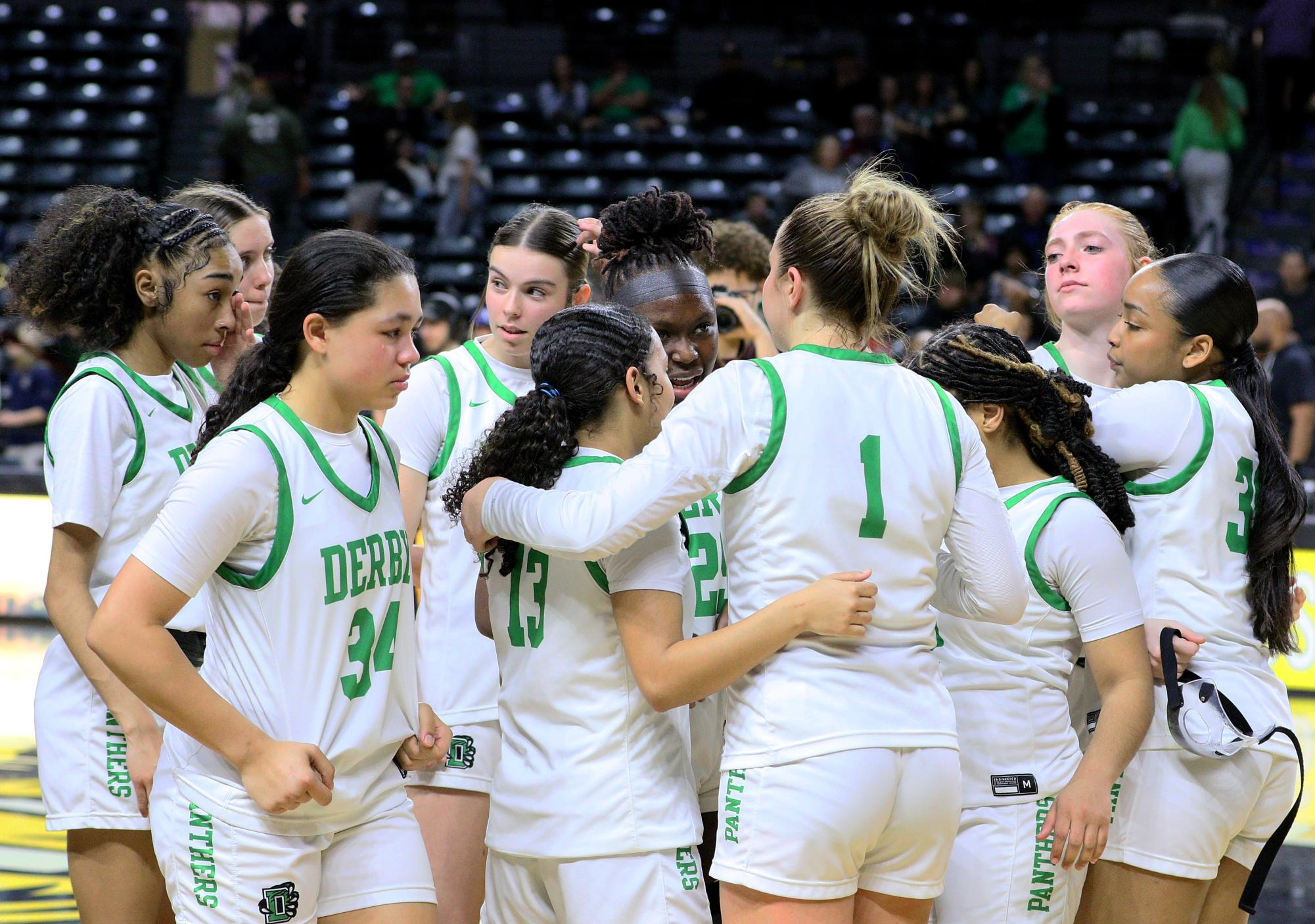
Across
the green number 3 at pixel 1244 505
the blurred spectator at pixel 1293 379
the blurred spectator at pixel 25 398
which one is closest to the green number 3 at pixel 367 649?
the green number 3 at pixel 1244 505

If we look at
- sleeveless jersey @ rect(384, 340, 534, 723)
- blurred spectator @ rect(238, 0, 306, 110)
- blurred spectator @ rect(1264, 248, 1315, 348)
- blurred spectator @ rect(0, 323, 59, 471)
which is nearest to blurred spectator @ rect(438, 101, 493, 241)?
blurred spectator @ rect(238, 0, 306, 110)

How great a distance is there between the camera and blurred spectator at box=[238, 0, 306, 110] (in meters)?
14.1

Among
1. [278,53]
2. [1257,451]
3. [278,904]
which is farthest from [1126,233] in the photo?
[278,53]

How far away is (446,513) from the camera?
116 inches

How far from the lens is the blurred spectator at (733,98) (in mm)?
14453

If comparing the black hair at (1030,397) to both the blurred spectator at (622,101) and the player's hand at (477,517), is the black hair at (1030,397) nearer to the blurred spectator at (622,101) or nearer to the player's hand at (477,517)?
the player's hand at (477,517)

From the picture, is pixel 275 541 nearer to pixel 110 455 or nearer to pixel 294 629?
pixel 294 629

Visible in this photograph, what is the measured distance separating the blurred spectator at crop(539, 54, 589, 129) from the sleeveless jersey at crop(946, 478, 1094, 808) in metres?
12.5

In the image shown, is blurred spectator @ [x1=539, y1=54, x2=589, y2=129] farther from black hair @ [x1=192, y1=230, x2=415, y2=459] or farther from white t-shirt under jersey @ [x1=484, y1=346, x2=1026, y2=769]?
white t-shirt under jersey @ [x1=484, y1=346, x2=1026, y2=769]

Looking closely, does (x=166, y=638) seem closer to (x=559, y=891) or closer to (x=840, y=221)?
(x=559, y=891)

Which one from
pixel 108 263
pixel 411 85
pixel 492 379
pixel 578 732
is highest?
pixel 411 85

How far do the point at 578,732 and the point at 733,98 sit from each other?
42.3ft

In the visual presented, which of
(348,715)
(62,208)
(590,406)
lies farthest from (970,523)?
(62,208)

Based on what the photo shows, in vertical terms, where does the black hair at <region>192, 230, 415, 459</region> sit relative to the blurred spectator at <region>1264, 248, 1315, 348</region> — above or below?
below
